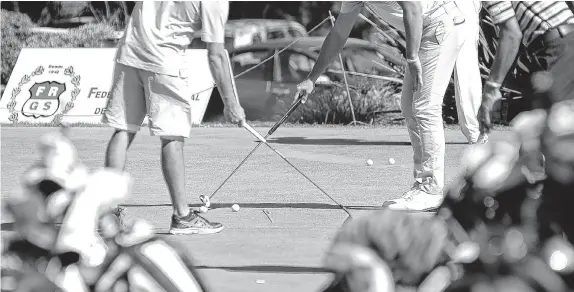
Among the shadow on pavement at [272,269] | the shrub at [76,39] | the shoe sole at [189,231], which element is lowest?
the shrub at [76,39]

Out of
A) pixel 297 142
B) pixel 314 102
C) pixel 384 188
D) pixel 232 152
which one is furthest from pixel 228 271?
pixel 314 102

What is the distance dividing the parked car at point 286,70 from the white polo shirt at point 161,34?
29.8 ft

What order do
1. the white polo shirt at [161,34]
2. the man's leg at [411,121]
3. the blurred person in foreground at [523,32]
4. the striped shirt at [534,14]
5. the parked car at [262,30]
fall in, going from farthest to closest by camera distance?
the parked car at [262,30] → the man's leg at [411,121] → the white polo shirt at [161,34] → the striped shirt at [534,14] → the blurred person in foreground at [523,32]

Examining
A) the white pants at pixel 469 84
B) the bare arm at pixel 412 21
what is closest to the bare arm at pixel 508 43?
the bare arm at pixel 412 21

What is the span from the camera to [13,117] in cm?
1549

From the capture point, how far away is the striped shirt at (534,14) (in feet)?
16.7

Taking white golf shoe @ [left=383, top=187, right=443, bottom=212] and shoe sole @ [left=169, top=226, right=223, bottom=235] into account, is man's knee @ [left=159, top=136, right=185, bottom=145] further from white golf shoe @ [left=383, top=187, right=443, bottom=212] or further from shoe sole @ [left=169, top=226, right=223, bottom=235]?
white golf shoe @ [left=383, top=187, right=443, bottom=212]

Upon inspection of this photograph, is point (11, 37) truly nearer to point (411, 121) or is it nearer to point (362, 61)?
point (362, 61)

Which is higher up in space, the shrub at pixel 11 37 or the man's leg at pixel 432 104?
the man's leg at pixel 432 104

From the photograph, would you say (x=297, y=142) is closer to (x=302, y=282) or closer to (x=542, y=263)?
(x=302, y=282)

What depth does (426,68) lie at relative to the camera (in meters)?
7.46

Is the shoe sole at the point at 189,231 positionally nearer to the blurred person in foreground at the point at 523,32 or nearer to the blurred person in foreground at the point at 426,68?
the blurred person in foreground at the point at 426,68

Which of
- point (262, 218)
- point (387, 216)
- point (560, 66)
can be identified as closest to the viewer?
point (387, 216)

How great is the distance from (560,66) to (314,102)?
12355mm
